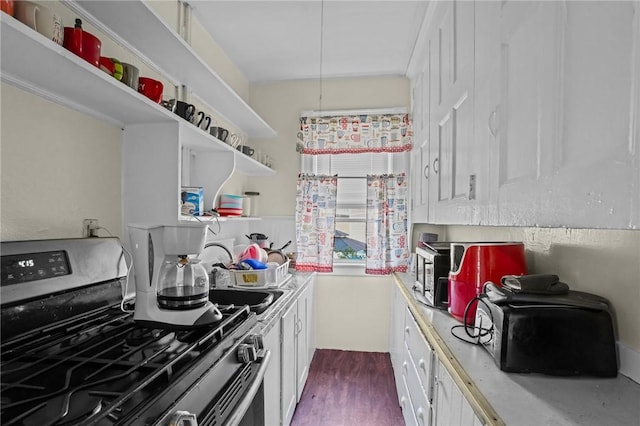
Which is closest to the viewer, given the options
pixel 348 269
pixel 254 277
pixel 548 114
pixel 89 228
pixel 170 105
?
pixel 548 114

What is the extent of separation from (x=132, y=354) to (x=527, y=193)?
113 centimetres

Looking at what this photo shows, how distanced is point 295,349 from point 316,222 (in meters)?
1.25

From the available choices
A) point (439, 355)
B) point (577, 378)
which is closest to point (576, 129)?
point (577, 378)

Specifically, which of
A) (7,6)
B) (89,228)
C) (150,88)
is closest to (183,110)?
(150,88)

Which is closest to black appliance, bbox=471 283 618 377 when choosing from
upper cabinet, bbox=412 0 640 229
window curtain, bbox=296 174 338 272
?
upper cabinet, bbox=412 0 640 229

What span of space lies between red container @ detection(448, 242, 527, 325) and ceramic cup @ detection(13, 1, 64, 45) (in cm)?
167

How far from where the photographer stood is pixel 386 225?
2906mm

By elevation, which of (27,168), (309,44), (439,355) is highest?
(309,44)

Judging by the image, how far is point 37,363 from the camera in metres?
0.74

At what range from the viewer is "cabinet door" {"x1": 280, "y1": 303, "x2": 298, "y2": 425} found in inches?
68.8

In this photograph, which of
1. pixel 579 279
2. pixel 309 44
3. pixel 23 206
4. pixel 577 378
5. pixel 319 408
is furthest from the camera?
pixel 309 44

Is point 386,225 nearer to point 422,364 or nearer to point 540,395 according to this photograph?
point 422,364

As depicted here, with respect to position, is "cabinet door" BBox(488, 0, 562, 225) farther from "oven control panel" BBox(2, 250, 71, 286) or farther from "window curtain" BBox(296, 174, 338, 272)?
"window curtain" BBox(296, 174, 338, 272)

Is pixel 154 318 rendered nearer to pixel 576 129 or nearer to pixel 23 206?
pixel 23 206
